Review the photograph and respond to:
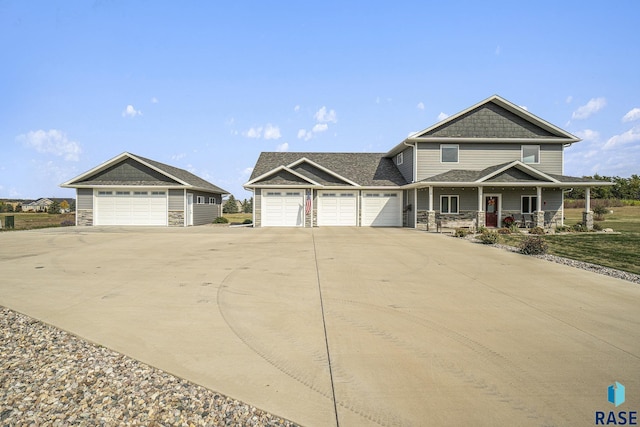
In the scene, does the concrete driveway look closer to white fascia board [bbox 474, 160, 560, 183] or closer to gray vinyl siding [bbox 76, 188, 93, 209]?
white fascia board [bbox 474, 160, 560, 183]

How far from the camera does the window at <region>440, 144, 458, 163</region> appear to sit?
78.9 feet

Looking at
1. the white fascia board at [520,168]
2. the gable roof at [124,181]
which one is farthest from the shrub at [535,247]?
the gable roof at [124,181]

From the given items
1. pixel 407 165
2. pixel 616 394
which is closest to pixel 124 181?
pixel 407 165

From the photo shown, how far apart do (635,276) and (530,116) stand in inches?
709

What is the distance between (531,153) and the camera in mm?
24391

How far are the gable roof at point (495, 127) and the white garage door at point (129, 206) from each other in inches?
684

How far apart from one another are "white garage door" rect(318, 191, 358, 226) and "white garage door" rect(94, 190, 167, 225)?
36.6ft

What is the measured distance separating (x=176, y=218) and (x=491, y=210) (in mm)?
Answer: 20995

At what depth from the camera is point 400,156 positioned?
92.2 ft

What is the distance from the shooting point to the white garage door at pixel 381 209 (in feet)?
86.4

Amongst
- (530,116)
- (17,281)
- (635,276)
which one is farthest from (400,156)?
(17,281)

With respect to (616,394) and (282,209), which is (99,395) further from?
(282,209)

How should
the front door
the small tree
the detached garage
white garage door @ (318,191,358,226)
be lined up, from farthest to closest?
the small tree < white garage door @ (318,191,358,226) < the detached garage < the front door

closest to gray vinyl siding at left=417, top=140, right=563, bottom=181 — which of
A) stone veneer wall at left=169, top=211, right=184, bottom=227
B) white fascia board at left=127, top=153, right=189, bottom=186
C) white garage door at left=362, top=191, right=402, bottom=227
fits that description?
white garage door at left=362, top=191, right=402, bottom=227
